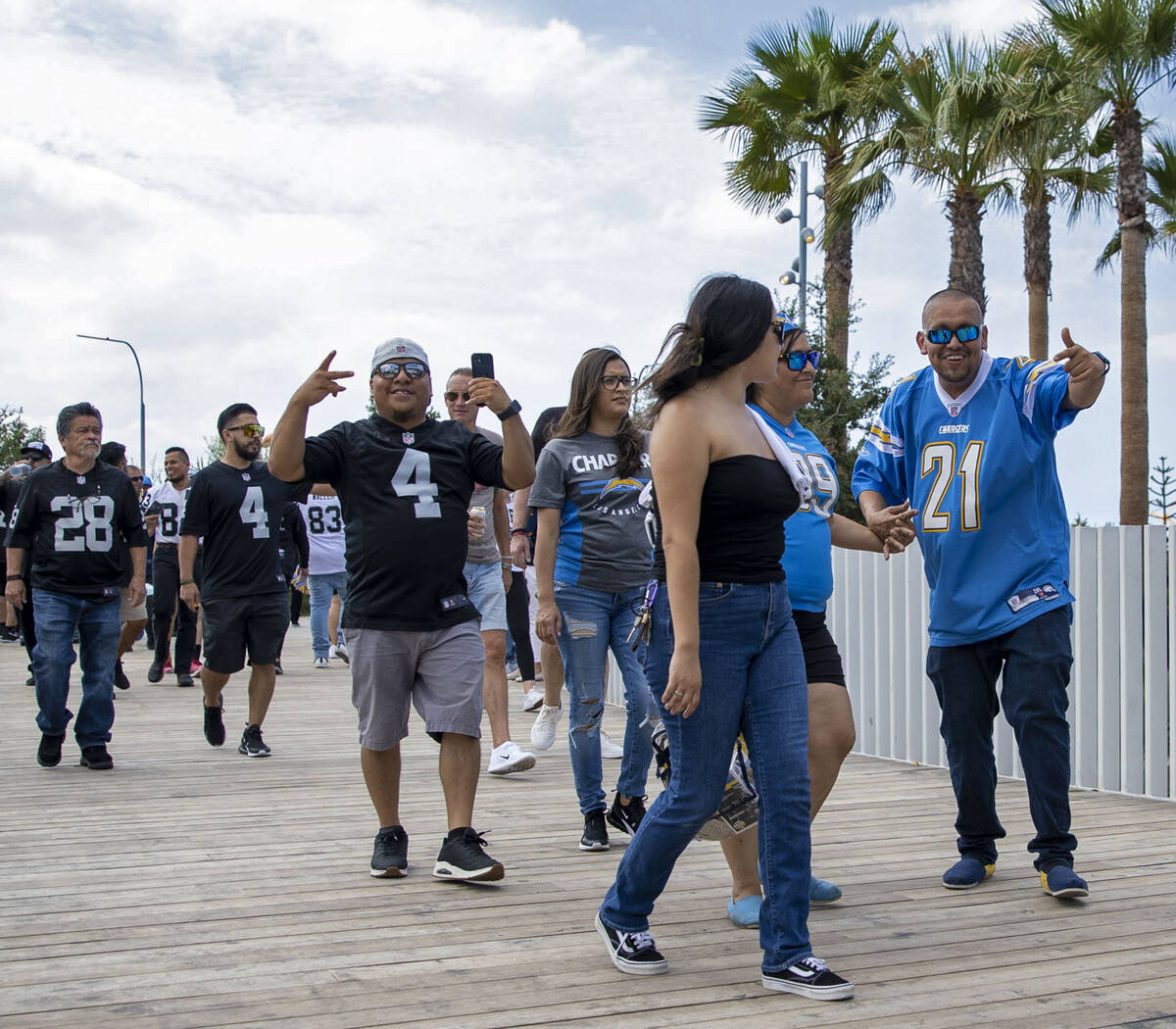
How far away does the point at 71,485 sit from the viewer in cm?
780

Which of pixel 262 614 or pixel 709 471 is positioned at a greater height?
pixel 709 471

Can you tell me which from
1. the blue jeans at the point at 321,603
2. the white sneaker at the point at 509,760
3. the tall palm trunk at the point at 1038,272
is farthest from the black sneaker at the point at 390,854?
the tall palm trunk at the point at 1038,272

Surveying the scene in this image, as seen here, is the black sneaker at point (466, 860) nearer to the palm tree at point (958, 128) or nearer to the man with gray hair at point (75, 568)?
the man with gray hair at point (75, 568)

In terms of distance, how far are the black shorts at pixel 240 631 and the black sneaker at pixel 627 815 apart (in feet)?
10.3

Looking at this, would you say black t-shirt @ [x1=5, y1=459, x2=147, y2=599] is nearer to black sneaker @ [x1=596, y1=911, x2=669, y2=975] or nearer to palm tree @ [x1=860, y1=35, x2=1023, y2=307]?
black sneaker @ [x1=596, y1=911, x2=669, y2=975]

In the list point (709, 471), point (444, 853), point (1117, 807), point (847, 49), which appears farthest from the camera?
point (847, 49)

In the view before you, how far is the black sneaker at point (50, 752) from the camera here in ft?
25.5

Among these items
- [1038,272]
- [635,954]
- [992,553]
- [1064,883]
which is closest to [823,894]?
[1064,883]

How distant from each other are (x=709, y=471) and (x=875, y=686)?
5021 mm

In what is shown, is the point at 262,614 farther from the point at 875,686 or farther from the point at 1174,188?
the point at 1174,188

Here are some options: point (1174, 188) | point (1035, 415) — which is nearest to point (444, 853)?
point (1035, 415)

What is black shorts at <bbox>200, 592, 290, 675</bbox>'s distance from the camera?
26.4ft

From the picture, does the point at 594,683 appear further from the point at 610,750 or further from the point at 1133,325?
the point at 1133,325

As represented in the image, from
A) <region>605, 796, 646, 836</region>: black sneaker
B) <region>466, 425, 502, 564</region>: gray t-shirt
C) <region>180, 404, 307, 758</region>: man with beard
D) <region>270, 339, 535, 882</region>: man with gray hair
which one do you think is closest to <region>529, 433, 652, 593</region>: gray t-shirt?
<region>270, 339, 535, 882</region>: man with gray hair
